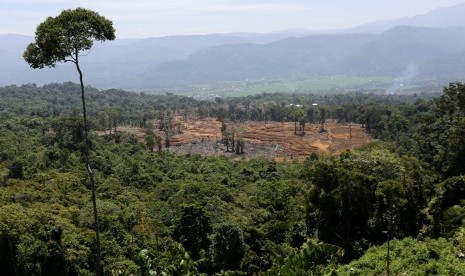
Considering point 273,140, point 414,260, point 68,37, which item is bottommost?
point 273,140

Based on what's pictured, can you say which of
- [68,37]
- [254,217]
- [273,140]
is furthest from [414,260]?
[273,140]

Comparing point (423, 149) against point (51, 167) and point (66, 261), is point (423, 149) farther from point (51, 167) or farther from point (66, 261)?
point (51, 167)

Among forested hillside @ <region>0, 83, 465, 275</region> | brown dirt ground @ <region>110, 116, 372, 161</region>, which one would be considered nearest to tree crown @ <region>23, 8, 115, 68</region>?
forested hillside @ <region>0, 83, 465, 275</region>

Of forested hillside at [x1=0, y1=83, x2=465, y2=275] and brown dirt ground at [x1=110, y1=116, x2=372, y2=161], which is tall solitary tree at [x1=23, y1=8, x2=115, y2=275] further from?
brown dirt ground at [x1=110, y1=116, x2=372, y2=161]

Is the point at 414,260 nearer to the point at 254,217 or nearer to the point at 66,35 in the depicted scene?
the point at 254,217

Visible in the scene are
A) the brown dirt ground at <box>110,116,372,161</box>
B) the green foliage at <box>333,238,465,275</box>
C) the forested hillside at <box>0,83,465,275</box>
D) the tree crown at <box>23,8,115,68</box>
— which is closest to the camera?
the tree crown at <box>23,8,115,68</box>

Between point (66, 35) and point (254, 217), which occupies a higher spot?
point (66, 35)

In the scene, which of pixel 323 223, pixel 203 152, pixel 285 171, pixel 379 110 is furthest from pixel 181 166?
pixel 379 110
